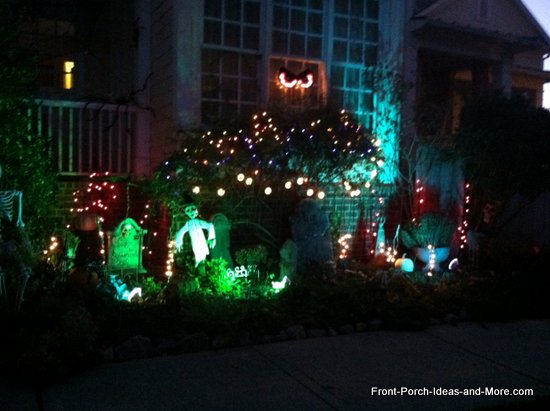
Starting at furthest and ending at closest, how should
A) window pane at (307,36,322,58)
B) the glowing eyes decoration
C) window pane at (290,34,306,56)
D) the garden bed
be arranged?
window pane at (307,36,322,58) < window pane at (290,34,306,56) < the glowing eyes decoration < the garden bed

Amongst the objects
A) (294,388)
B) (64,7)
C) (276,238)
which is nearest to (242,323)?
(294,388)

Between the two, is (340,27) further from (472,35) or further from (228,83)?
(472,35)

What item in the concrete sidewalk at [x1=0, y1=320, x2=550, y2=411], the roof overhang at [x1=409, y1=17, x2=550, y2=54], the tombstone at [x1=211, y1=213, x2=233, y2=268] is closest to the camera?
the concrete sidewalk at [x1=0, y1=320, x2=550, y2=411]

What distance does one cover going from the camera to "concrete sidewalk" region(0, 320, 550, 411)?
4.49 metres

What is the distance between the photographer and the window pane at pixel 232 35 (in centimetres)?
880

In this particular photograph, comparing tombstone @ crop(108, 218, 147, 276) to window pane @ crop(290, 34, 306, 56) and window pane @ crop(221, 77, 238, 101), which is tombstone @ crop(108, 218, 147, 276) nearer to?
window pane @ crop(221, 77, 238, 101)

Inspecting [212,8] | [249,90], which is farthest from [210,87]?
[212,8]

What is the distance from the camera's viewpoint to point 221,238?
7789mm

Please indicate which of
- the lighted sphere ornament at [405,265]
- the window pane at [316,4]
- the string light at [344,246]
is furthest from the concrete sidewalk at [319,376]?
the window pane at [316,4]

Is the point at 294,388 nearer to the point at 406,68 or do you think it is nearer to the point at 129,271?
the point at 129,271

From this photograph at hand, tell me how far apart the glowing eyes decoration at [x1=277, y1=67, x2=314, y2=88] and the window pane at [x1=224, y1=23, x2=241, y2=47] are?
0.77 m

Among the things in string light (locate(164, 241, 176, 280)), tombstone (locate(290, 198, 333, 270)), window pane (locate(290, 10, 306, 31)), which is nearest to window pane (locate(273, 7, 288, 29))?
window pane (locate(290, 10, 306, 31))

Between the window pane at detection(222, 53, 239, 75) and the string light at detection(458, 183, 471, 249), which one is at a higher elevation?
the window pane at detection(222, 53, 239, 75)

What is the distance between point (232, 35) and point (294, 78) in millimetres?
1098
